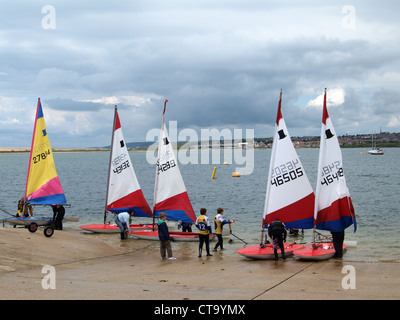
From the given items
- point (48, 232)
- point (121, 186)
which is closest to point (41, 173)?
point (121, 186)

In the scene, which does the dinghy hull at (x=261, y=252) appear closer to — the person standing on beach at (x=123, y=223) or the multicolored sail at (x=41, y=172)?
the person standing on beach at (x=123, y=223)

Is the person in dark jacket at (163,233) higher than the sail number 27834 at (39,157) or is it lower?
lower

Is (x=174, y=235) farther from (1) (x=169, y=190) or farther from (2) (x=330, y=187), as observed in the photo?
(2) (x=330, y=187)

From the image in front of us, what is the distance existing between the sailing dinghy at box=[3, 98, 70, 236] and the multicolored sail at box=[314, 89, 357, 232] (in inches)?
524

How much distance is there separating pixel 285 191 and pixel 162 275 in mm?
5807

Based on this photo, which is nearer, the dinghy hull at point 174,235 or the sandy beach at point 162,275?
the sandy beach at point 162,275

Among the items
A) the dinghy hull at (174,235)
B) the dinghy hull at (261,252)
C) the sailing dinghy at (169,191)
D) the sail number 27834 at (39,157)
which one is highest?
the sail number 27834 at (39,157)

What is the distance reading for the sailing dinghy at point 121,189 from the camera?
78.4ft

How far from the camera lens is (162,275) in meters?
13.2

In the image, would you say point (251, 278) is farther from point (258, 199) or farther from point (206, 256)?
point (258, 199)

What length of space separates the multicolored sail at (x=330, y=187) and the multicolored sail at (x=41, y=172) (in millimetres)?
13322

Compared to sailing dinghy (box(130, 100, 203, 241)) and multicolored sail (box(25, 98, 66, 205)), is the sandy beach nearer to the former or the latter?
sailing dinghy (box(130, 100, 203, 241))

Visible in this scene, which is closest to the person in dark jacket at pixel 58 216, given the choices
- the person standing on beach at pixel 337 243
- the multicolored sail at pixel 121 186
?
the multicolored sail at pixel 121 186
